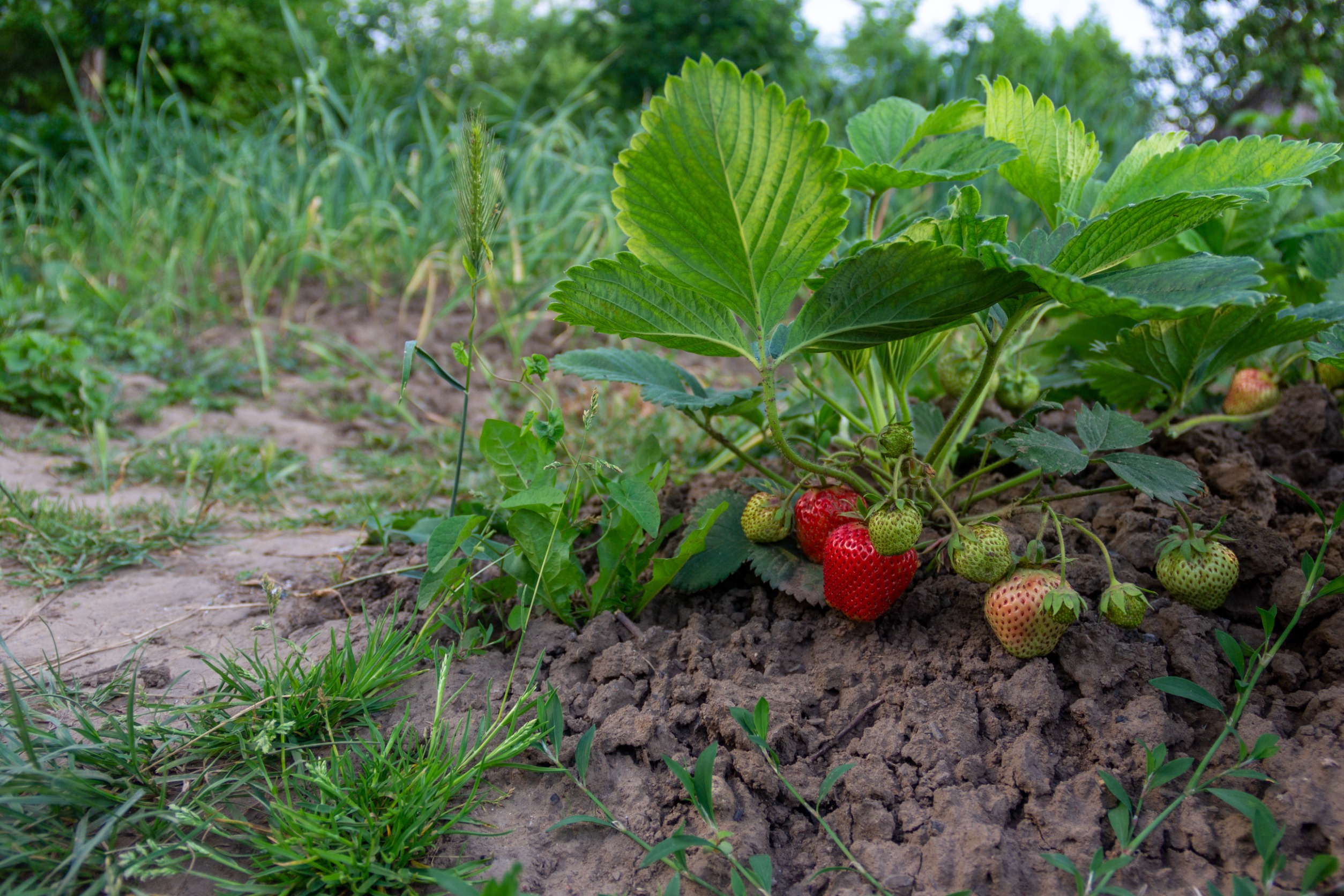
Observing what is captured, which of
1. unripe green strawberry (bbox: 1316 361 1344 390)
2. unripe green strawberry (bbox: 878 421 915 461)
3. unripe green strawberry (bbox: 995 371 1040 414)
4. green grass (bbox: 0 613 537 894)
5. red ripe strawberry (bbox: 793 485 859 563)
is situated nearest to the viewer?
green grass (bbox: 0 613 537 894)

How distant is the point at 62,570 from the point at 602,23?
13589 mm

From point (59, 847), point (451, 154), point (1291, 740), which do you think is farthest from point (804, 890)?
point (451, 154)

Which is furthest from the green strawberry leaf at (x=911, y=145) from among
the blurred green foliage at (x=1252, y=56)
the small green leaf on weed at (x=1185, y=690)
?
the blurred green foliage at (x=1252, y=56)

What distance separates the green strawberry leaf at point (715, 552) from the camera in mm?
1446

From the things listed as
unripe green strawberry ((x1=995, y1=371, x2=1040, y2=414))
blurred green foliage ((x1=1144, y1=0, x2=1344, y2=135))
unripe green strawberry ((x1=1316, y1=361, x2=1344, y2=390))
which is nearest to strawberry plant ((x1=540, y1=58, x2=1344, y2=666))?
unripe green strawberry ((x1=995, y1=371, x2=1040, y2=414))

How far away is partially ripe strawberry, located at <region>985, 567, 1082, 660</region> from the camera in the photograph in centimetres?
109

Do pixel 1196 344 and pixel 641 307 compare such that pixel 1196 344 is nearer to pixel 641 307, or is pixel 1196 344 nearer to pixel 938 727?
pixel 938 727

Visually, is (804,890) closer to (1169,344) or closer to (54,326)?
(1169,344)

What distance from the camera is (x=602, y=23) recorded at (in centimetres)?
1306

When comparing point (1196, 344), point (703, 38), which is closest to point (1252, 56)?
point (703, 38)

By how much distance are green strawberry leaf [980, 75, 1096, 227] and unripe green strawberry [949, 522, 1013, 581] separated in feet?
1.83

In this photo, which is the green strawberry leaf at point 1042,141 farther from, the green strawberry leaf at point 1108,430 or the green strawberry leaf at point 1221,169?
the green strawberry leaf at point 1108,430

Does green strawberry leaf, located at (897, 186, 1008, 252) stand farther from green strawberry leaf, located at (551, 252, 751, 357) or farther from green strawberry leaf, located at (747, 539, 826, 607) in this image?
green strawberry leaf, located at (747, 539, 826, 607)

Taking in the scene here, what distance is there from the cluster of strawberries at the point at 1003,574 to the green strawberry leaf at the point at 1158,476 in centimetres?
Result: 8
